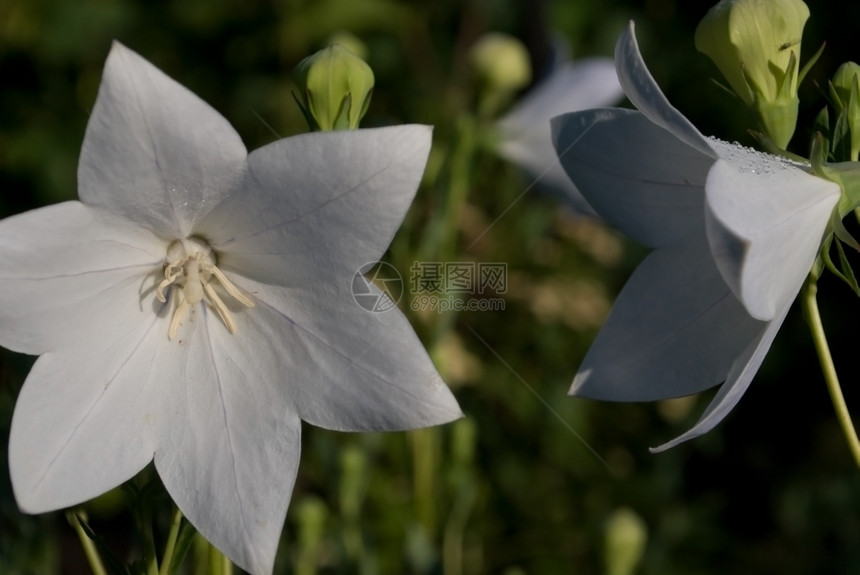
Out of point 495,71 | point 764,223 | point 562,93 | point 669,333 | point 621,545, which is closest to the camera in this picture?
point 764,223

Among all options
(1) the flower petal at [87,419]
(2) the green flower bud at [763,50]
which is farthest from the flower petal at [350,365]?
(2) the green flower bud at [763,50]

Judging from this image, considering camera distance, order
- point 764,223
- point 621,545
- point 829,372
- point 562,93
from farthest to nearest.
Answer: point 562,93
point 621,545
point 829,372
point 764,223

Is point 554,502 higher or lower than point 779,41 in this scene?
lower

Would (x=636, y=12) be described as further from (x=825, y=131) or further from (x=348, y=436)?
(x=825, y=131)

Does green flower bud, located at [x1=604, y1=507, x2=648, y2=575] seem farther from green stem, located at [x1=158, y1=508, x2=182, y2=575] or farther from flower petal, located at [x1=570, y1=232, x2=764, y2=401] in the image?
green stem, located at [x1=158, y1=508, x2=182, y2=575]

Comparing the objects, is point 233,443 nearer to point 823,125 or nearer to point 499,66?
point 823,125

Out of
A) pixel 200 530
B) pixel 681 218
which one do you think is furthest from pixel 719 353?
pixel 200 530

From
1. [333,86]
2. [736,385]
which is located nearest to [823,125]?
[736,385]
